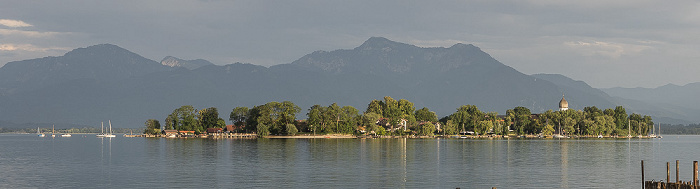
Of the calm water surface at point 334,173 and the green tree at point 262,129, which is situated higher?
the green tree at point 262,129

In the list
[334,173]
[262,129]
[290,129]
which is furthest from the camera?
[262,129]

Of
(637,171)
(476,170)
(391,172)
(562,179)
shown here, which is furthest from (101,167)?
(637,171)

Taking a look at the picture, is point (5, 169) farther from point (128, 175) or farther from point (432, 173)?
point (432, 173)

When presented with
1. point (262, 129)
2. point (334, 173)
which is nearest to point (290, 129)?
point (262, 129)

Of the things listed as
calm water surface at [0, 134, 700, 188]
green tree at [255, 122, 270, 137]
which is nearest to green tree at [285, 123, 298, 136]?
green tree at [255, 122, 270, 137]

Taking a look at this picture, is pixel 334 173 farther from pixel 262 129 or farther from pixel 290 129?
pixel 262 129

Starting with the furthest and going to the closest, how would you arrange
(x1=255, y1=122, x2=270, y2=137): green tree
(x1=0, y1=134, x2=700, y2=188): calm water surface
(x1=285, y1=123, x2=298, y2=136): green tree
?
(x1=255, y1=122, x2=270, y2=137): green tree < (x1=285, y1=123, x2=298, y2=136): green tree < (x1=0, y1=134, x2=700, y2=188): calm water surface

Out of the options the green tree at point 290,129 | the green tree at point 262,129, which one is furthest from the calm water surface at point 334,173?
the green tree at point 262,129

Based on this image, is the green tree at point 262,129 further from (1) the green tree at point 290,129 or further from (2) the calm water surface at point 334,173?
(2) the calm water surface at point 334,173

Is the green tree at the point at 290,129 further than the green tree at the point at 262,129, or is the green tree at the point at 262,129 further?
the green tree at the point at 262,129

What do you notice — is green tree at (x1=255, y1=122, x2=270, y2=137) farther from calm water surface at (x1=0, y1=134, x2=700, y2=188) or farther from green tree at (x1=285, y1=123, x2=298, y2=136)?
calm water surface at (x1=0, y1=134, x2=700, y2=188)

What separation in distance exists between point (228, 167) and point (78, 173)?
14.9 metres

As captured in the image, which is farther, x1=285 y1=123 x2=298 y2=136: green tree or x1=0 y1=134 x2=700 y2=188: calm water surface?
x1=285 y1=123 x2=298 y2=136: green tree

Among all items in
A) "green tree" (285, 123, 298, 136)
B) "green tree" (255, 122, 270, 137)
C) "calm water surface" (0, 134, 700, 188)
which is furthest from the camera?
"green tree" (255, 122, 270, 137)
